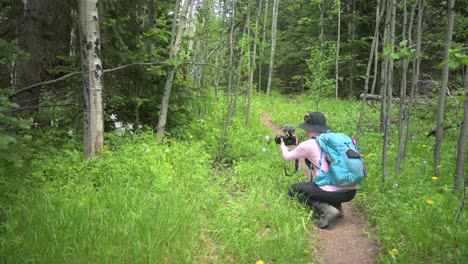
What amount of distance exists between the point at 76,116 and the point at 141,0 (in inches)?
97.9

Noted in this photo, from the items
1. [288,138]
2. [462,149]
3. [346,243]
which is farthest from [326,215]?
[462,149]

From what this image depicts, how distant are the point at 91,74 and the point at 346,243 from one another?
13.0ft

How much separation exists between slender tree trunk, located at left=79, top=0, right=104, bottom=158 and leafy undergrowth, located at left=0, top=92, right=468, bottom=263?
318mm

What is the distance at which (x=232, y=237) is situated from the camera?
3.43 meters

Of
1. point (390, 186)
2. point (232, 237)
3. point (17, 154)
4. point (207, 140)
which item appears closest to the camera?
point (17, 154)

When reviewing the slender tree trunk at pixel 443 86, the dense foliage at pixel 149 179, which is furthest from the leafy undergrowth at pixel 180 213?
the slender tree trunk at pixel 443 86

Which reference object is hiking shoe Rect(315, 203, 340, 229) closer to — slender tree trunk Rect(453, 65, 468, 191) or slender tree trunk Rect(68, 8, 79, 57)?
slender tree trunk Rect(453, 65, 468, 191)

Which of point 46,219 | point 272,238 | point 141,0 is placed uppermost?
point 141,0

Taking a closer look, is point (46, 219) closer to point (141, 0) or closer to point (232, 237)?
point (232, 237)

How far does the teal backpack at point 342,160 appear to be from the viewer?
4.00m

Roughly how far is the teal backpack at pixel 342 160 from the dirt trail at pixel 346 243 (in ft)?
2.06

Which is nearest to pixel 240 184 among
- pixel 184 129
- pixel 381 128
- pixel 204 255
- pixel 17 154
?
pixel 204 255

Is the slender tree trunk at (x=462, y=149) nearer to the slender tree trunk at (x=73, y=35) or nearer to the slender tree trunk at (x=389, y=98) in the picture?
the slender tree trunk at (x=389, y=98)

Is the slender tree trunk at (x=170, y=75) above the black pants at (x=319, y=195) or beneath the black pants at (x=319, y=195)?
above
